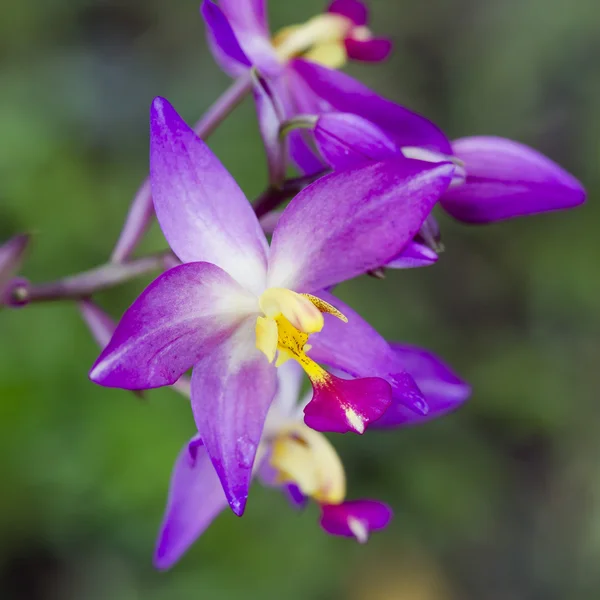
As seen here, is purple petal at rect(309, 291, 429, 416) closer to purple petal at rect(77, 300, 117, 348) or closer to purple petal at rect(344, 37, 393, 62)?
purple petal at rect(77, 300, 117, 348)

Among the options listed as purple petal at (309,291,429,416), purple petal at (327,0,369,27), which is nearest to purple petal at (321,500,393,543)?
purple petal at (309,291,429,416)

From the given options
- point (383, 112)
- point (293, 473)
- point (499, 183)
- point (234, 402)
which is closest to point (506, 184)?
point (499, 183)

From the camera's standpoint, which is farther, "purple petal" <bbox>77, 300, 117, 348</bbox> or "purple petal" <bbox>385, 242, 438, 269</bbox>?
"purple petal" <bbox>77, 300, 117, 348</bbox>

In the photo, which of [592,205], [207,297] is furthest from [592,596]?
[207,297]

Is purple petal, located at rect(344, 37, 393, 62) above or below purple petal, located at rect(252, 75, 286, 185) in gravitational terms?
below

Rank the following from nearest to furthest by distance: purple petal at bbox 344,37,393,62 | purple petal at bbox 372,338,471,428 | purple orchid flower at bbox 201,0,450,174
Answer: purple orchid flower at bbox 201,0,450,174
purple petal at bbox 372,338,471,428
purple petal at bbox 344,37,393,62

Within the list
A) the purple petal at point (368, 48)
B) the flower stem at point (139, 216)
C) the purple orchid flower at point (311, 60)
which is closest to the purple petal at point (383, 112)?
the purple orchid flower at point (311, 60)
